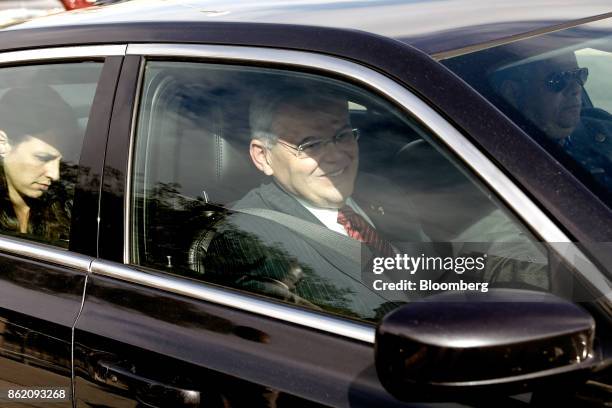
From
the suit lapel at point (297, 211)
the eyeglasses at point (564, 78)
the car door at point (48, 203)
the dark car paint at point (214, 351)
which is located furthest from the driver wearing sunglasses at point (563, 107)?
the car door at point (48, 203)

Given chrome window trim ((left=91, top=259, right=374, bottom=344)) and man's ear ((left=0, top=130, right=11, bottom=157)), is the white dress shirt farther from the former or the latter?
man's ear ((left=0, top=130, right=11, bottom=157))

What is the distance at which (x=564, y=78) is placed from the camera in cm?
226

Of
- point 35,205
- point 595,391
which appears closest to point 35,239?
point 35,205

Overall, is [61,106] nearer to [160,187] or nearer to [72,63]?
[72,63]

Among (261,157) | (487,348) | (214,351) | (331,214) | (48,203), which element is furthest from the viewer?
(48,203)

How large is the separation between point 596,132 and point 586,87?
18cm

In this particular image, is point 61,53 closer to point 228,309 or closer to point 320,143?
Result: point 320,143

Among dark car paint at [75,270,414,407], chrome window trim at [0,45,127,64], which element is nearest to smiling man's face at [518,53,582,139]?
dark car paint at [75,270,414,407]

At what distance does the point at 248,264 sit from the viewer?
2.18 meters

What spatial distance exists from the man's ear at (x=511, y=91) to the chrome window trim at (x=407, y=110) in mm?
170

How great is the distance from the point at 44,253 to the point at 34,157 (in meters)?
0.32

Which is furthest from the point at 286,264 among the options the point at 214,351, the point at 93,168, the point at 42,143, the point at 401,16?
the point at 42,143

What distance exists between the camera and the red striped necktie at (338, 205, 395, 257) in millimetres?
2039

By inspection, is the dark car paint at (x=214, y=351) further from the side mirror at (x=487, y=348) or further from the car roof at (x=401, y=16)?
the car roof at (x=401, y=16)
